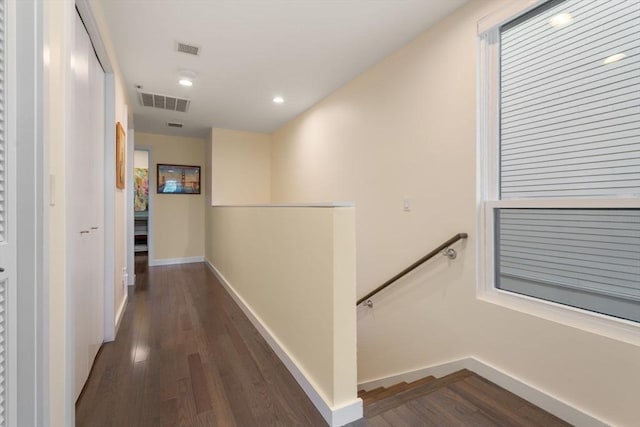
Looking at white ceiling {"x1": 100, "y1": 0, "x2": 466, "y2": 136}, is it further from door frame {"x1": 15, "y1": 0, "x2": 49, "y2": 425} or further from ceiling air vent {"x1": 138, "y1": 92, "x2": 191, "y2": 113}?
door frame {"x1": 15, "y1": 0, "x2": 49, "y2": 425}

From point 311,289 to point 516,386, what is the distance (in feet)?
4.37

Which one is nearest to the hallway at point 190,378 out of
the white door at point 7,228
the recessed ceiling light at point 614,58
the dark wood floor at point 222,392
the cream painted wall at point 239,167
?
the dark wood floor at point 222,392

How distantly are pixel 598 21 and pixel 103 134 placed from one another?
3351 millimetres

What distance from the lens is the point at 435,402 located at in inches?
63.9

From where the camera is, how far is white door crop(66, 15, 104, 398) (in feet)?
5.32

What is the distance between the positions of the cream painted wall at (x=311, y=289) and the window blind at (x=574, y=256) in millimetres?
1124

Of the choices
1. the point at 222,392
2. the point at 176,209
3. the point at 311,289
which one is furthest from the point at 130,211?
the point at 311,289

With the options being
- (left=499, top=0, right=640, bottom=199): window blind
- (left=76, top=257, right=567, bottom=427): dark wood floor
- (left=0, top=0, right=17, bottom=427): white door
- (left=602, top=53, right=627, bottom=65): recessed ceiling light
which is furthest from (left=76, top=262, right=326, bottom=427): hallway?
(left=602, top=53, right=627, bottom=65): recessed ceiling light

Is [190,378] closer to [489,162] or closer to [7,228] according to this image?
[7,228]

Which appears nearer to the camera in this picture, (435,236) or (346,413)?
(346,413)

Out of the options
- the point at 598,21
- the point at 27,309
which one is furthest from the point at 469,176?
the point at 27,309

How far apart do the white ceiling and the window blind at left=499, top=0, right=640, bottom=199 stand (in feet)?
2.14

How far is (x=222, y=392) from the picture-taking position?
175 centimetres

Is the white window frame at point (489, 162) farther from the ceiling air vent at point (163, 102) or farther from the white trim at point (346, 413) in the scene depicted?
the ceiling air vent at point (163, 102)
